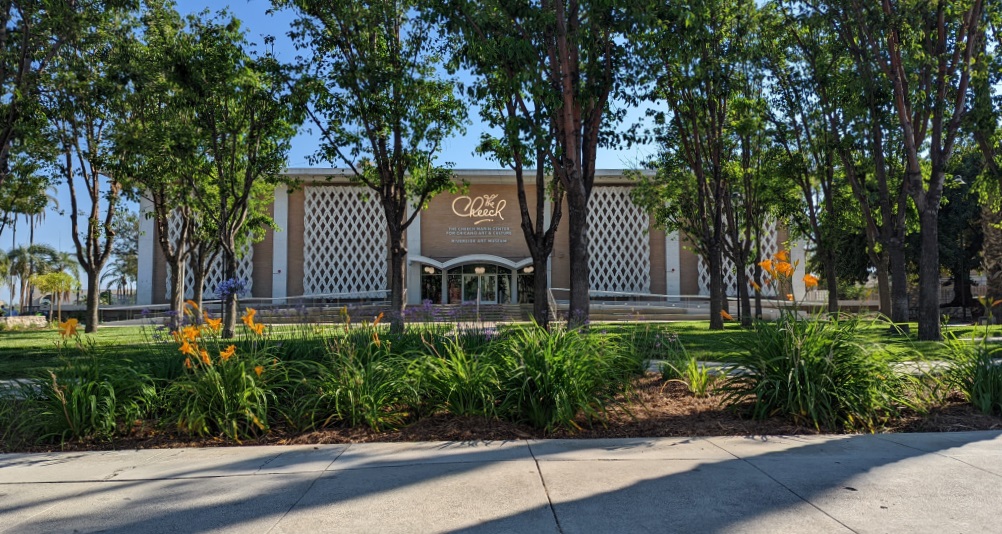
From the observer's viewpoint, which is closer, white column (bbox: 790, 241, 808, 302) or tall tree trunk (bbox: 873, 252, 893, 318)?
tall tree trunk (bbox: 873, 252, 893, 318)

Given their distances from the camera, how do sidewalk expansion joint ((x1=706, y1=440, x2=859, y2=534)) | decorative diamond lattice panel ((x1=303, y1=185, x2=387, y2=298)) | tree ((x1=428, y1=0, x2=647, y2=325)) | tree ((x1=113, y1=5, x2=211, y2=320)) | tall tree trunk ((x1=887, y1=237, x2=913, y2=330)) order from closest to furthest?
sidewalk expansion joint ((x1=706, y1=440, x2=859, y2=534))
tree ((x1=428, y1=0, x2=647, y2=325))
tree ((x1=113, y1=5, x2=211, y2=320))
tall tree trunk ((x1=887, y1=237, x2=913, y2=330))
decorative diamond lattice panel ((x1=303, y1=185, x2=387, y2=298))

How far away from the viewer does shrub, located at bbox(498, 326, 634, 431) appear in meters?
5.68

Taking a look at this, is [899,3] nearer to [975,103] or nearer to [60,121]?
[975,103]

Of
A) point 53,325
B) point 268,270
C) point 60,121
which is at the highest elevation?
point 60,121

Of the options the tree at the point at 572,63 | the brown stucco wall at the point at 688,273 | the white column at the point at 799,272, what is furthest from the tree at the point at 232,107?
the white column at the point at 799,272

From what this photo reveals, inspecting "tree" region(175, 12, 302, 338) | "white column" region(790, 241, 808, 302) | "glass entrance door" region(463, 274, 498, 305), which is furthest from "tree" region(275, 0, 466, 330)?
"white column" region(790, 241, 808, 302)

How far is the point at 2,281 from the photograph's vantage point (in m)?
53.6

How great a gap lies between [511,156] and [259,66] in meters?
6.68

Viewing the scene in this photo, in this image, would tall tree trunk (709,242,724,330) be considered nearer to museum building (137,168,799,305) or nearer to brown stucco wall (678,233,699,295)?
museum building (137,168,799,305)

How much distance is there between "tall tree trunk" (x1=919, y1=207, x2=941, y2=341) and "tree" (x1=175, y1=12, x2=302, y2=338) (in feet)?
48.2

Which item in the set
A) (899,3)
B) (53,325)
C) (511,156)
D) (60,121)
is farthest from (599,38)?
(53,325)

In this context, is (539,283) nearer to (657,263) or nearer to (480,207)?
(480,207)

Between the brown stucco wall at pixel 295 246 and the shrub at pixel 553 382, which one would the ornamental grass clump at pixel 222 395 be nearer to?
the shrub at pixel 553 382

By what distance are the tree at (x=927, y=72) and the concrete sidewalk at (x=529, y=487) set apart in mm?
9751
